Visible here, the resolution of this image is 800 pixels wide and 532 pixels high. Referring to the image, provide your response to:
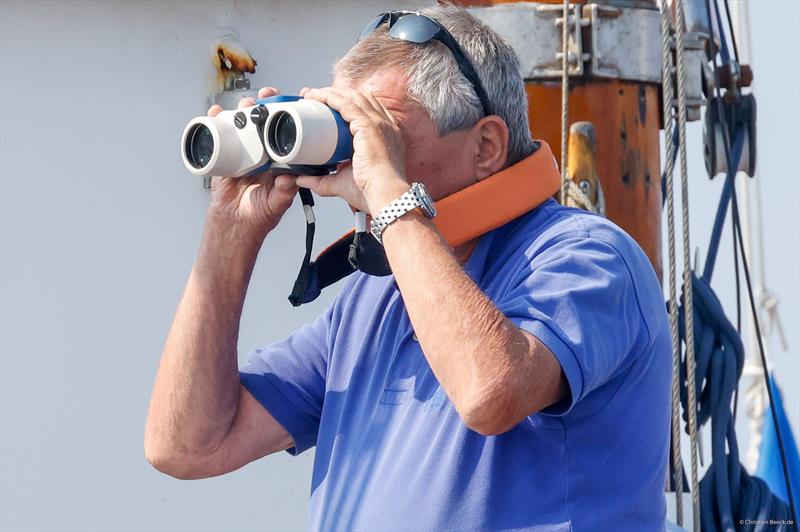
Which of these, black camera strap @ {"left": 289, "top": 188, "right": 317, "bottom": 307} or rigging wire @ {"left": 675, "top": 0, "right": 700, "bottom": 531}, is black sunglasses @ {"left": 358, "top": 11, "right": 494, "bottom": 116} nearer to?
black camera strap @ {"left": 289, "top": 188, "right": 317, "bottom": 307}

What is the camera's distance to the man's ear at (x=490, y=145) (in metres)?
1.91

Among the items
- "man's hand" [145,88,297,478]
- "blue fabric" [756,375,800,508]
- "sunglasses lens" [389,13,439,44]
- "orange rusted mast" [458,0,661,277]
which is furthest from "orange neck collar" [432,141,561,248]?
"blue fabric" [756,375,800,508]

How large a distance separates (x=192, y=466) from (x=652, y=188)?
3.96 feet

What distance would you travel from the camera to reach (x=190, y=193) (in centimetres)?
341

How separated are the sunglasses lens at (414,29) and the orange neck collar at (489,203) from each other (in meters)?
0.22

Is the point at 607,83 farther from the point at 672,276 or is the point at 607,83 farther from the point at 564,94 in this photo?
the point at 672,276

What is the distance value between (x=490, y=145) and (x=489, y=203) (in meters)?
0.12

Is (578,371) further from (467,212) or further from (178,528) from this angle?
(178,528)

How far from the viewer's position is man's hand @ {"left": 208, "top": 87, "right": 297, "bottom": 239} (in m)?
1.98

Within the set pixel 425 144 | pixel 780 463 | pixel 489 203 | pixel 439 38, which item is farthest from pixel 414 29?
pixel 780 463

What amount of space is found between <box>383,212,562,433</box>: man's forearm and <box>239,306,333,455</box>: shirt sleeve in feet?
1.60

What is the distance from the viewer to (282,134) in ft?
6.13

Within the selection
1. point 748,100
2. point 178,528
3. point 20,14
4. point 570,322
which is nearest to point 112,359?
point 178,528

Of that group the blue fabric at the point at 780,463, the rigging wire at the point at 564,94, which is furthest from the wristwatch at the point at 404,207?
the blue fabric at the point at 780,463
